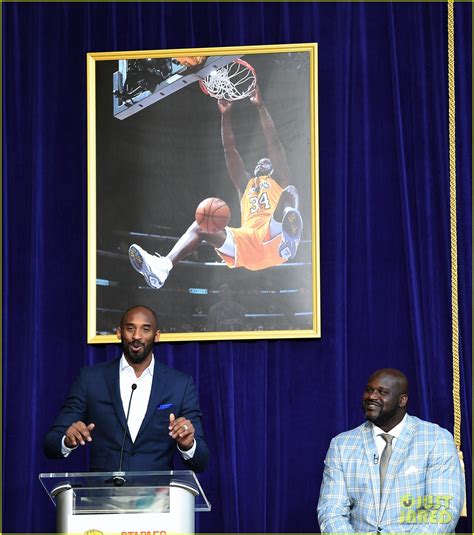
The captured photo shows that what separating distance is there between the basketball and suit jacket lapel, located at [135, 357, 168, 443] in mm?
1087

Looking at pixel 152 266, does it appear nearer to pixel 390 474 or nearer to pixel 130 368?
pixel 130 368

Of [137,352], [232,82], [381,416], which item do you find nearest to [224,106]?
[232,82]

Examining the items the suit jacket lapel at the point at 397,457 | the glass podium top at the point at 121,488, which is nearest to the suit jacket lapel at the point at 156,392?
the glass podium top at the point at 121,488

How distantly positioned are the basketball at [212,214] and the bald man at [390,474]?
1208 millimetres

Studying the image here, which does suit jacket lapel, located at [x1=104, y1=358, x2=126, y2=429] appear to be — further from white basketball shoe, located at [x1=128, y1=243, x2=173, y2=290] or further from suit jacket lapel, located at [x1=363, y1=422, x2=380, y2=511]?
suit jacket lapel, located at [x1=363, y1=422, x2=380, y2=511]

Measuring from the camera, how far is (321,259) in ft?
17.7

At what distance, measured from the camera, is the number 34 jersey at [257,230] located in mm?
5426

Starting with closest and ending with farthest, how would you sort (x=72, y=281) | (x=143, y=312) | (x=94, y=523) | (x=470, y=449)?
1. (x=94, y=523)
2. (x=143, y=312)
3. (x=470, y=449)
4. (x=72, y=281)

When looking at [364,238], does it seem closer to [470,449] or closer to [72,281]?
[470,449]

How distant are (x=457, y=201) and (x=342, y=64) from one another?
34.4 inches

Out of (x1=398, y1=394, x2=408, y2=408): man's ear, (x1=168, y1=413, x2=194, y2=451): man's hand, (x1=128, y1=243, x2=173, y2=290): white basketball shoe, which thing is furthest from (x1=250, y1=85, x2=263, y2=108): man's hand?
(x1=168, y1=413, x2=194, y2=451): man's hand

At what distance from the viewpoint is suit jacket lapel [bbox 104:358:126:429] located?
4.46m

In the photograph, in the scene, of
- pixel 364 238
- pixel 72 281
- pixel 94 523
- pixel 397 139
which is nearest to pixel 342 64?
pixel 397 139

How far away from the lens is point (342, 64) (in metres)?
5.49
